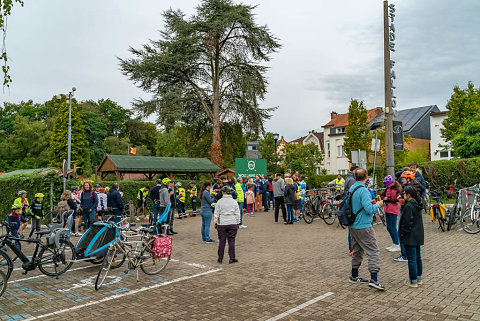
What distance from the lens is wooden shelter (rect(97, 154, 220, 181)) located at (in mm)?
21203

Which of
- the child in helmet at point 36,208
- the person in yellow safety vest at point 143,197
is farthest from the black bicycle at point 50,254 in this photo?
the person in yellow safety vest at point 143,197

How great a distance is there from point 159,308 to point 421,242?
422 centimetres

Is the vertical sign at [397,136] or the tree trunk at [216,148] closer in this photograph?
the vertical sign at [397,136]

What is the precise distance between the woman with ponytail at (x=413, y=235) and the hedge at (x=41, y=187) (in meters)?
14.9

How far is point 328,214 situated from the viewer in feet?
44.6

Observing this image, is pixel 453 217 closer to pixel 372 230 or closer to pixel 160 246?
pixel 372 230

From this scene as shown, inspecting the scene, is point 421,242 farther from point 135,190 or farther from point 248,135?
point 248,135

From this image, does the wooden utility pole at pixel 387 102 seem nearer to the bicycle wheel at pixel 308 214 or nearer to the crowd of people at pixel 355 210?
the crowd of people at pixel 355 210

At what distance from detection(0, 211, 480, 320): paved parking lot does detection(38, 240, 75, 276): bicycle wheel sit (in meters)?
0.15

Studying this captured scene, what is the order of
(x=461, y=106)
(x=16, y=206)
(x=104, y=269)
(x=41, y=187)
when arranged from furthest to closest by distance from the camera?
(x=461, y=106), (x=41, y=187), (x=16, y=206), (x=104, y=269)

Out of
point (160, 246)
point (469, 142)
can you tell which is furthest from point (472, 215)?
point (469, 142)

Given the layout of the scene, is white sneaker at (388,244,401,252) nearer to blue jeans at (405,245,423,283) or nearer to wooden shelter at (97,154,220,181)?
blue jeans at (405,245,423,283)

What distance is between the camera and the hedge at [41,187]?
16.2 metres

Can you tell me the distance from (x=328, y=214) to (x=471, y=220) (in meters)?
4.59
